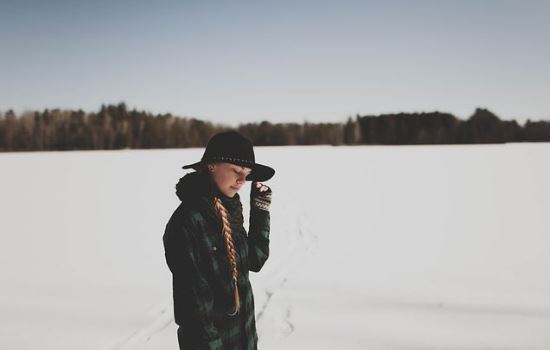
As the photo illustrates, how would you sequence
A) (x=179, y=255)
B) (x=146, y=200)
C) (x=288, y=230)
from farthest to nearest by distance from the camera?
1. (x=146, y=200)
2. (x=288, y=230)
3. (x=179, y=255)

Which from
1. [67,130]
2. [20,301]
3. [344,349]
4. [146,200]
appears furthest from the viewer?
[67,130]

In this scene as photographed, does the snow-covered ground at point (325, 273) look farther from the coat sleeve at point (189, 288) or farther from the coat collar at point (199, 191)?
the coat collar at point (199, 191)

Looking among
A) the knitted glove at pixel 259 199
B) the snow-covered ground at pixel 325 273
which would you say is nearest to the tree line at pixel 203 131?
the snow-covered ground at pixel 325 273

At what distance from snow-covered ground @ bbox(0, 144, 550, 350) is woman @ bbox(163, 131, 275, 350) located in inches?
73.0

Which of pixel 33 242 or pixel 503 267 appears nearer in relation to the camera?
Answer: pixel 503 267

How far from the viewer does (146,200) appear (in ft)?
39.0

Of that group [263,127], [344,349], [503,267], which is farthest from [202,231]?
[263,127]

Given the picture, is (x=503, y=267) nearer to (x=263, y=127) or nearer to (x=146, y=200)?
(x=146, y=200)

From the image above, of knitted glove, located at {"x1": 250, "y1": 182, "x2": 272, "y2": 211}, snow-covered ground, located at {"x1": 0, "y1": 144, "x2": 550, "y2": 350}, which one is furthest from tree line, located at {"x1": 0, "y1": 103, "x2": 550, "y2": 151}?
knitted glove, located at {"x1": 250, "y1": 182, "x2": 272, "y2": 211}

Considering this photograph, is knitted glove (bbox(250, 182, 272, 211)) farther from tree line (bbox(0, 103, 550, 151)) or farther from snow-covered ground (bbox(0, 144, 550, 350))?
Result: tree line (bbox(0, 103, 550, 151))

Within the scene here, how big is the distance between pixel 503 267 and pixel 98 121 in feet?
261

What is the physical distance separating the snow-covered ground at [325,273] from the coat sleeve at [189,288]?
77.6 inches

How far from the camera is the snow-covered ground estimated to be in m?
3.57

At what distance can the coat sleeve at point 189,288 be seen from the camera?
1464 mm
